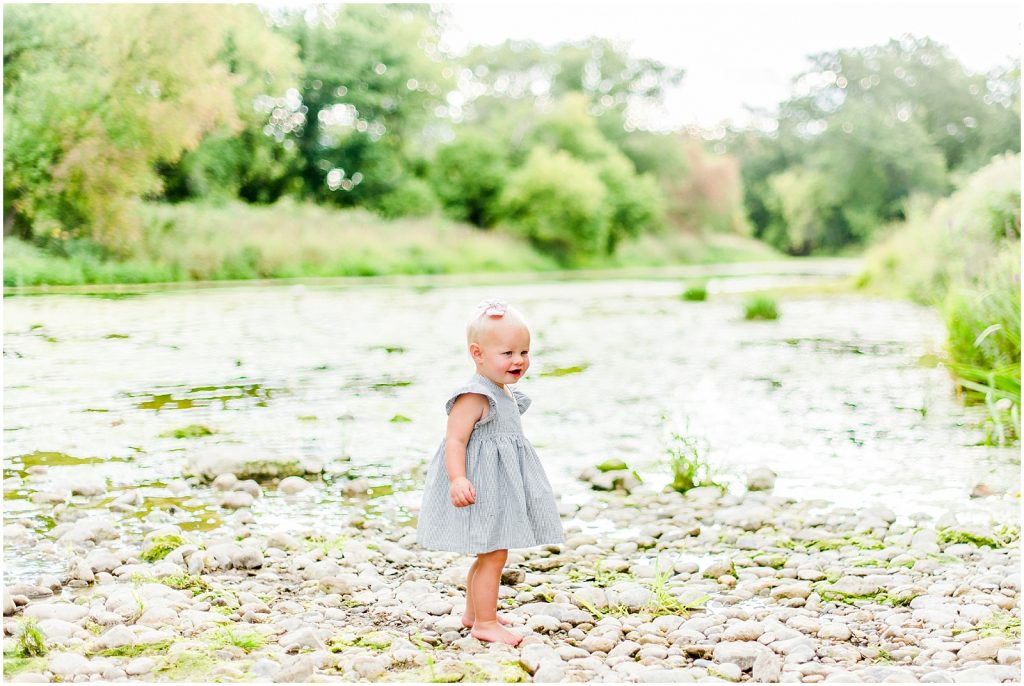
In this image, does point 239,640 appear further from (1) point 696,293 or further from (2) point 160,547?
(1) point 696,293

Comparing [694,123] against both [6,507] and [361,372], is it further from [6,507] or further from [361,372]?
[6,507]

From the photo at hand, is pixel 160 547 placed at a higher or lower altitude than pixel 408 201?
lower

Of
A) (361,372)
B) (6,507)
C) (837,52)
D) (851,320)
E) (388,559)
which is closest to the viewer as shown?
(388,559)

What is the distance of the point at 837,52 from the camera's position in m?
9.19

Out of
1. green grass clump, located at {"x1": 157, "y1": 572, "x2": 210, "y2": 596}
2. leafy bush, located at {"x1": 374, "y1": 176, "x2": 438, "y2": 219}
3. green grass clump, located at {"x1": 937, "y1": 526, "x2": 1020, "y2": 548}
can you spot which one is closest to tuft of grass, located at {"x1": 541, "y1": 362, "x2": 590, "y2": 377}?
leafy bush, located at {"x1": 374, "y1": 176, "x2": 438, "y2": 219}

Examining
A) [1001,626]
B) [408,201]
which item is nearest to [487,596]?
[1001,626]

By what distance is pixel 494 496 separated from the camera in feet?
6.02

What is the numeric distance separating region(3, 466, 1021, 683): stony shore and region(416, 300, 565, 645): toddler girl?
18 cm

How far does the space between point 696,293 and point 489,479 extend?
8.74 m

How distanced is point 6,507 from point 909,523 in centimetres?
267

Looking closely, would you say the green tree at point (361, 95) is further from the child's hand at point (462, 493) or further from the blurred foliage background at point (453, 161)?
the child's hand at point (462, 493)

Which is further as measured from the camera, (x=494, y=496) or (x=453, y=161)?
(x=453, y=161)

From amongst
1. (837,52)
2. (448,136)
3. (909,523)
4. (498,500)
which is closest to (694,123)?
(837,52)

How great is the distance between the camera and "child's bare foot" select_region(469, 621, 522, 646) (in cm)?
186
